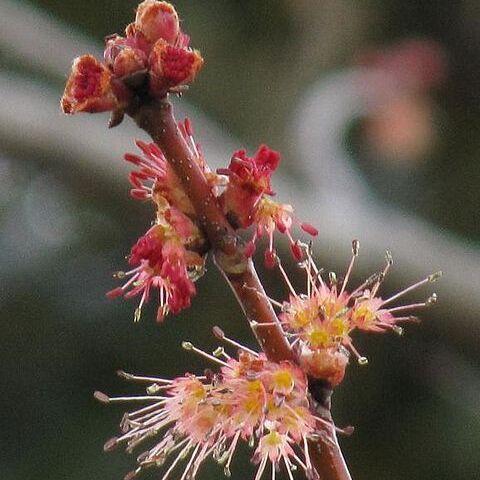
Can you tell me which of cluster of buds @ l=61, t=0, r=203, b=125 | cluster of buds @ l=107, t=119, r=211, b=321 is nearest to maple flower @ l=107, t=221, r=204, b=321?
cluster of buds @ l=107, t=119, r=211, b=321

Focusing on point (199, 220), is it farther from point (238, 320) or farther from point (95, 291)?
point (95, 291)

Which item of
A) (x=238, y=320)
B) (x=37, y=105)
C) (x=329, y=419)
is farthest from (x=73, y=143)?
(x=329, y=419)

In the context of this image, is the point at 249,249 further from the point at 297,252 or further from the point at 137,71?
the point at 137,71

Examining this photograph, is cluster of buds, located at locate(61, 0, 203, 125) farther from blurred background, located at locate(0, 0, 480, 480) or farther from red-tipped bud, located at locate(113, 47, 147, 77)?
blurred background, located at locate(0, 0, 480, 480)

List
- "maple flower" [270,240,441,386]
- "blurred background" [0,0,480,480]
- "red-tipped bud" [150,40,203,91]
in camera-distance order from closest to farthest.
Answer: "red-tipped bud" [150,40,203,91] < "maple flower" [270,240,441,386] < "blurred background" [0,0,480,480]

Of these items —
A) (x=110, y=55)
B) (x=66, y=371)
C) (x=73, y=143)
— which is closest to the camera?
(x=110, y=55)
